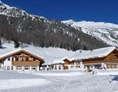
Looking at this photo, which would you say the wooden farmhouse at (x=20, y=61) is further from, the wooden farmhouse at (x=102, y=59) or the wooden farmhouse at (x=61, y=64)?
the wooden farmhouse at (x=102, y=59)

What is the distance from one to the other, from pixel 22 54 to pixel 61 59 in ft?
36.8

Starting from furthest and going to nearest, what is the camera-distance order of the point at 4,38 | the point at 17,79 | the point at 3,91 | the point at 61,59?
the point at 4,38 < the point at 61,59 < the point at 17,79 < the point at 3,91

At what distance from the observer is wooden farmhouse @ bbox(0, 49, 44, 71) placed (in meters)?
57.4

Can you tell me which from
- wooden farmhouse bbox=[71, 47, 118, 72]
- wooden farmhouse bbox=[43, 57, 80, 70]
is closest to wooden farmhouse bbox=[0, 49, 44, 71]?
wooden farmhouse bbox=[43, 57, 80, 70]

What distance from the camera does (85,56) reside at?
66250 millimetres

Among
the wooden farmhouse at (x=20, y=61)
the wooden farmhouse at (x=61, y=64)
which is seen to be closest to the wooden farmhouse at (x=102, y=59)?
the wooden farmhouse at (x=61, y=64)

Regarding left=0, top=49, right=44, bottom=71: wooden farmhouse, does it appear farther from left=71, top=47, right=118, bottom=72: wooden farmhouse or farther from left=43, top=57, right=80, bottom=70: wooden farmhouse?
left=71, top=47, right=118, bottom=72: wooden farmhouse

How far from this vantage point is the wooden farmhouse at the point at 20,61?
57.4 meters

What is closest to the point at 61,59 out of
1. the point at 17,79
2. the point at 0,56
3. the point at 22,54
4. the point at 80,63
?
the point at 80,63

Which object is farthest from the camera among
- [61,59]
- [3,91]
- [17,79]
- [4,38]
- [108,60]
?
[4,38]

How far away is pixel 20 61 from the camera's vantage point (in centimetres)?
5891

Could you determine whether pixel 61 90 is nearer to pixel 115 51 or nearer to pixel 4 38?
pixel 115 51

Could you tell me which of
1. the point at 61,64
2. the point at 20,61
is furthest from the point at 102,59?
the point at 20,61

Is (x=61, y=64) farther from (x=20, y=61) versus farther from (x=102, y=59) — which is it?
(x=20, y=61)
